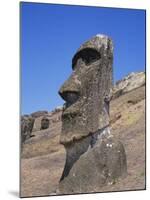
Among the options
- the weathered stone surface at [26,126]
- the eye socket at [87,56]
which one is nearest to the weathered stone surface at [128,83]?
the eye socket at [87,56]

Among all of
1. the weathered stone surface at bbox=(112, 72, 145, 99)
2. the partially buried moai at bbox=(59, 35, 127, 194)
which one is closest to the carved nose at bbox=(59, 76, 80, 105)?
the partially buried moai at bbox=(59, 35, 127, 194)

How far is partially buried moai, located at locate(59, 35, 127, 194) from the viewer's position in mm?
8914

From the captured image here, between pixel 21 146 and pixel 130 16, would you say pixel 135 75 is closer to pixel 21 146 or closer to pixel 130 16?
pixel 130 16

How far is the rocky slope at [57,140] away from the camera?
28.4 feet

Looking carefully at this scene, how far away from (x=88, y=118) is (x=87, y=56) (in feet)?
2.33

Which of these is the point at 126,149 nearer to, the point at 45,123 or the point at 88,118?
the point at 88,118

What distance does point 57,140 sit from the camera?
8867 mm

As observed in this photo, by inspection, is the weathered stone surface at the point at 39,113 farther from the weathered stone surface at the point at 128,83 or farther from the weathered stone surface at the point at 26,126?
the weathered stone surface at the point at 128,83

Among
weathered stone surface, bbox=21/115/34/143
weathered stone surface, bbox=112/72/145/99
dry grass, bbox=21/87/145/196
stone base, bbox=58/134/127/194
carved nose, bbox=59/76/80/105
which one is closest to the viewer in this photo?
weathered stone surface, bbox=21/115/34/143


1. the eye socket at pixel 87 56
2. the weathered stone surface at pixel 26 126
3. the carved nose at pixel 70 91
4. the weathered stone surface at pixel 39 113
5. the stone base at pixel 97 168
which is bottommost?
the stone base at pixel 97 168

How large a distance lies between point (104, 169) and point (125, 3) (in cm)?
197

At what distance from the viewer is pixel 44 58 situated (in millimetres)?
8805

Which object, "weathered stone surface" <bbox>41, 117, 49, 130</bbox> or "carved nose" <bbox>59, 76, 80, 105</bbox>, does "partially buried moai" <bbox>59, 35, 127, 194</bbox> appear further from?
"weathered stone surface" <bbox>41, 117, 49, 130</bbox>

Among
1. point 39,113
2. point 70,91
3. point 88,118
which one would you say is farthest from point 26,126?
point 88,118
